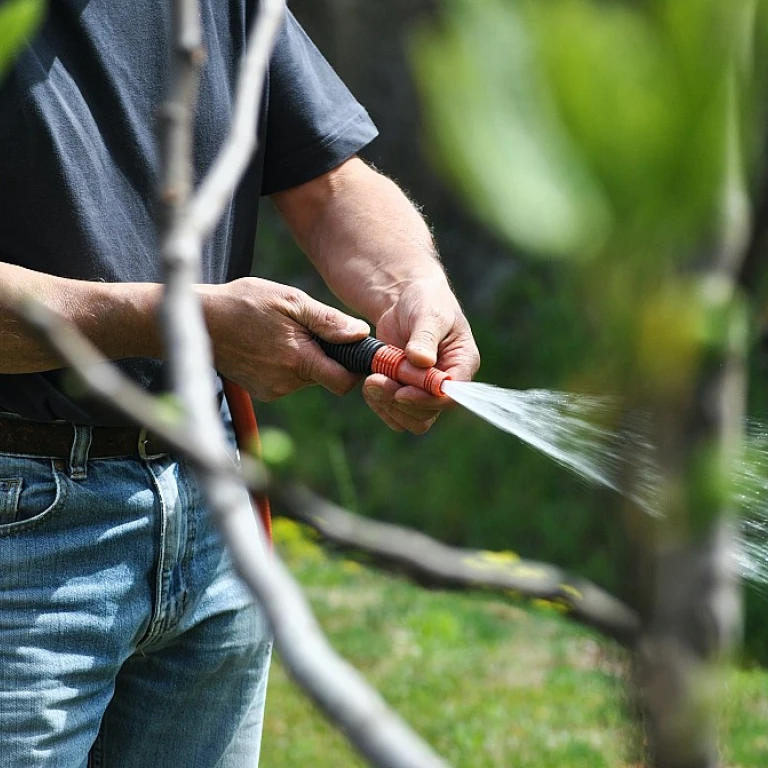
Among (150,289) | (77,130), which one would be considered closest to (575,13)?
(150,289)

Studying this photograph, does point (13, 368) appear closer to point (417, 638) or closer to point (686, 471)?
point (686, 471)

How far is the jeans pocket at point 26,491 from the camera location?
5.56ft

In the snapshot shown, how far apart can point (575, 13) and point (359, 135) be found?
1970 mm

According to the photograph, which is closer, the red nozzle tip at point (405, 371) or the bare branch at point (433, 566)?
the bare branch at point (433, 566)

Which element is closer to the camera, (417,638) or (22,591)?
(22,591)

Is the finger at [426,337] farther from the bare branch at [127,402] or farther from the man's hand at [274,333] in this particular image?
the bare branch at [127,402]

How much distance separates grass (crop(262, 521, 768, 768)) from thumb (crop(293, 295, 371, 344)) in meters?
1.90

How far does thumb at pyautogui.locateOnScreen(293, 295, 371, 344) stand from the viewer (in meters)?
1.75

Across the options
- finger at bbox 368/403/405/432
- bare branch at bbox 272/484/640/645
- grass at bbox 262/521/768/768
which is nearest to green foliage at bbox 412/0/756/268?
bare branch at bbox 272/484/640/645

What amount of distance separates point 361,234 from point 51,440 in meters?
0.67

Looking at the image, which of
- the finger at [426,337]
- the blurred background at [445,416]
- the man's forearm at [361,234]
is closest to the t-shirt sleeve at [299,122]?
the man's forearm at [361,234]

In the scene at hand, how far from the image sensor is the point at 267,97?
2.08 metres

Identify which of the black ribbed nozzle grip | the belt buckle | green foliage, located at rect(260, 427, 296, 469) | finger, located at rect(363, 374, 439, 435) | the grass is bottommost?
the grass

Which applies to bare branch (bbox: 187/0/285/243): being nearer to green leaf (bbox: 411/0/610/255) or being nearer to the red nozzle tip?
green leaf (bbox: 411/0/610/255)
